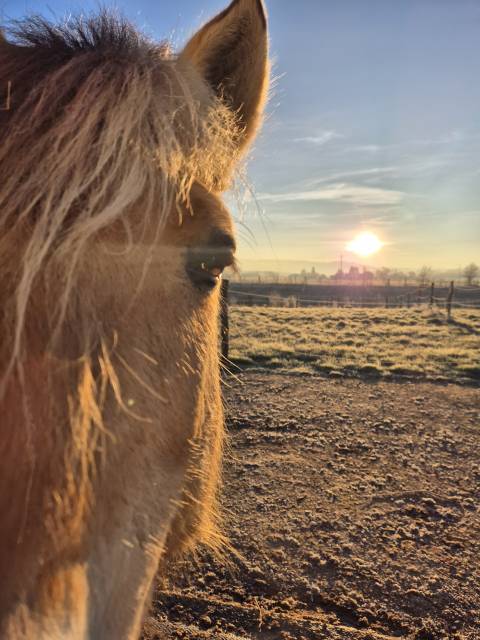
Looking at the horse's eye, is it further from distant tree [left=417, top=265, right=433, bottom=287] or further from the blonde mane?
distant tree [left=417, top=265, right=433, bottom=287]

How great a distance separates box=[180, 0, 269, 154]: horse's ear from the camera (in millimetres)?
1354

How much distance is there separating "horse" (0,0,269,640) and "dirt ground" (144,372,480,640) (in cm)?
140

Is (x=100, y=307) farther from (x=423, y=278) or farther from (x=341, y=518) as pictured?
(x=423, y=278)

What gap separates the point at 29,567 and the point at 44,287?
1.59 feet

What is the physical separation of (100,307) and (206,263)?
0.37 meters

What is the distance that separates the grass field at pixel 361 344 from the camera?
9461 mm

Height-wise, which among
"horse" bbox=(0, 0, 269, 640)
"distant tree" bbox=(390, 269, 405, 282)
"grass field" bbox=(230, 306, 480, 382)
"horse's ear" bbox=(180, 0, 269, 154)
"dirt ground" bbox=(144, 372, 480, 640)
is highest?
"distant tree" bbox=(390, 269, 405, 282)

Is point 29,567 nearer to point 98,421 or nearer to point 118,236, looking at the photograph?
point 98,421

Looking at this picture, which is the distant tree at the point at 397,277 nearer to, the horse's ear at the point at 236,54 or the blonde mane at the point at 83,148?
the horse's ear at the point at 236,54

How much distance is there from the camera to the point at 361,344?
1287 cm

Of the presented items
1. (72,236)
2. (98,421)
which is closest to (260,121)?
(72,236)

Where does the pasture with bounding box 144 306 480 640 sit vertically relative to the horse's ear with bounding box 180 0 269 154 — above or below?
below

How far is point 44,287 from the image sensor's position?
2.68 ft

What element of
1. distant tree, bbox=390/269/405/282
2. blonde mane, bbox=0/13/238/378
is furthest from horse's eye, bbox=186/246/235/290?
distant tree, bbox=390/269/405/282
